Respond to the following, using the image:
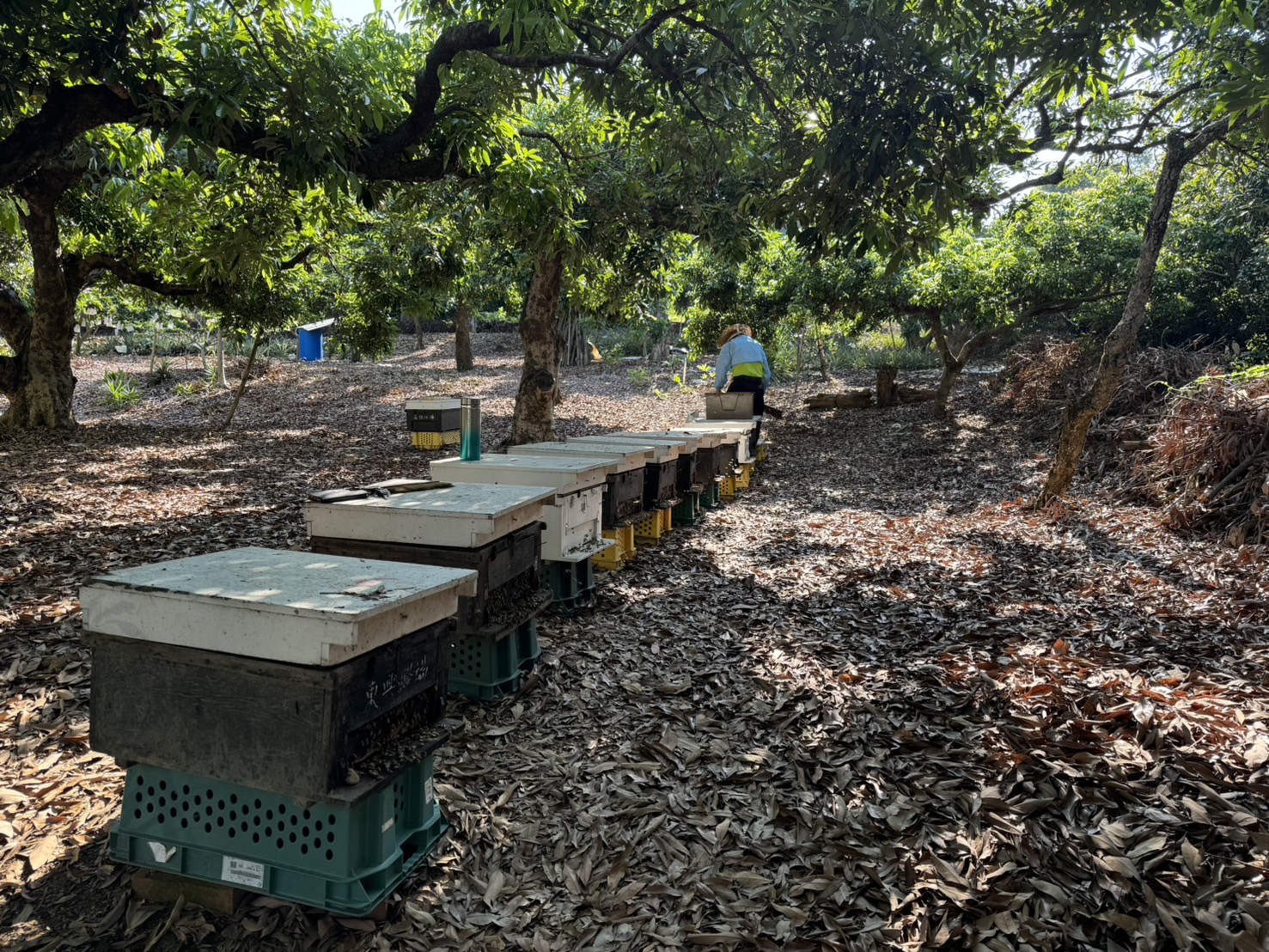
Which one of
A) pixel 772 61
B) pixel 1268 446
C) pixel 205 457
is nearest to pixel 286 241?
pixel 205 457

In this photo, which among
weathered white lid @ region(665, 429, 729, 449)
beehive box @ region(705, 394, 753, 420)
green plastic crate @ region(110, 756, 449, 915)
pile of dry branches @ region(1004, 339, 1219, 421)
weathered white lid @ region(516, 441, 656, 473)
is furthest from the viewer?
beehive box @ region(705, 394, 753, 420)

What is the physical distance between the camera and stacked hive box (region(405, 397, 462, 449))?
10.8m

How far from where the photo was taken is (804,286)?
12.5 metres

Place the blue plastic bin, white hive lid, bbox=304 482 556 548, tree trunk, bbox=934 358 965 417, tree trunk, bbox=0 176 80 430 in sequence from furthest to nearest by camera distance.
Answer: the blue plastic bin
tree trunk, bbox=934 358 965 417
tree trunk, bbox=0 176 80 430
white hive lid, bbox=304 482 556 548

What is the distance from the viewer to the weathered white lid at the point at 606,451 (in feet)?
16.8

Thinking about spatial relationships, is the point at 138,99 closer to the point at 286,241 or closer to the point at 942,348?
the point at 286,241

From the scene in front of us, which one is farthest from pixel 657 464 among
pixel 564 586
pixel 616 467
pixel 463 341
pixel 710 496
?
pixel 463 341

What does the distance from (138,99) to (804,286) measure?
994cm

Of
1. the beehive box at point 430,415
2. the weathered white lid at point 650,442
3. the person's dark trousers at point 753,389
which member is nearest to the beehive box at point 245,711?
the weathered white lid at point 650,442

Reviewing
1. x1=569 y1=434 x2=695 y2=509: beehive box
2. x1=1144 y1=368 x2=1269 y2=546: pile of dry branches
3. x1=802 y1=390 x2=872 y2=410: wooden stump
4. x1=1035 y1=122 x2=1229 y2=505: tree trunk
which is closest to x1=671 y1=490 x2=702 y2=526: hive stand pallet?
x1=569 y1=434 x2=695 y2=509: beehive box

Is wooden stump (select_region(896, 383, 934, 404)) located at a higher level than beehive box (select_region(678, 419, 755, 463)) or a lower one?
higher

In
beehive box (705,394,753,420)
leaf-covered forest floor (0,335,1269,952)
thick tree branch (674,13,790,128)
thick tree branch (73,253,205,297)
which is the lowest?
leaf-covered forest floor (0,335,1269,952)

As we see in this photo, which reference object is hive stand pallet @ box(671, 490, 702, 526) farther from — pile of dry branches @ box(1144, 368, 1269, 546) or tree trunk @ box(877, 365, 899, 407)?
tree trunk @ box(877, 365, 899, 407)

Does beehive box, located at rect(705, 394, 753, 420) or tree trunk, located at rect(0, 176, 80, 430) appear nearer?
beehive box, located at rect(705, 394, 753, 420)
